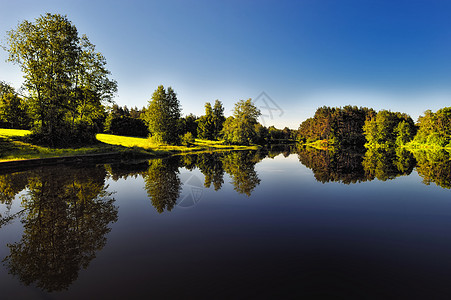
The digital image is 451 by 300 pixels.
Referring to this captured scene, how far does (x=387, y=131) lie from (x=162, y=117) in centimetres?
7800

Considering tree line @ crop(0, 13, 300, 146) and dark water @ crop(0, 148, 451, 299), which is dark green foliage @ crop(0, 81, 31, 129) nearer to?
tree line @ crop(0, 13, 300, 146)

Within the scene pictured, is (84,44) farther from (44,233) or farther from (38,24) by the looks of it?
(44,233)

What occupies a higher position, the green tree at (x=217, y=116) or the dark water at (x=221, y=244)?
the green tree at (x=217, y=116)

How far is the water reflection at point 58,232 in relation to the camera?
445cm

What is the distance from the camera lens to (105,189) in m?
11.7

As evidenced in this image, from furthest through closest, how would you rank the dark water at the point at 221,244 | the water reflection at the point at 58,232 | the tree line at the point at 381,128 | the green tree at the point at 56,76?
the tree line at the point at 381,128 < the green tree at the point at 56,76 < the water reflection at the point at 58,232 < the dark water at the point at 221,244

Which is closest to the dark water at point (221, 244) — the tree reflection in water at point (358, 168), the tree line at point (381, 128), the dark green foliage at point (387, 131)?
the tree reflection in water at point (358, 168)

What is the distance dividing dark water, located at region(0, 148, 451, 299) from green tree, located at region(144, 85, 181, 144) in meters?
32.3

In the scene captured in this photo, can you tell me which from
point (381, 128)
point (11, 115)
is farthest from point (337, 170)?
point (11, 115)

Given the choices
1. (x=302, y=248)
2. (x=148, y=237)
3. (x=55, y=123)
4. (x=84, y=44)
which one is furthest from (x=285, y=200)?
(x=84, y=44)

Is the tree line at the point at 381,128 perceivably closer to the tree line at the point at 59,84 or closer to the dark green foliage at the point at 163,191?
the dark green foliage at the point at 163,191

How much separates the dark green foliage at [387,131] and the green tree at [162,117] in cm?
6958

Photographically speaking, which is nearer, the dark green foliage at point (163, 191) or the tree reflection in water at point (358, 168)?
the dark green foliage at point (163, 191)

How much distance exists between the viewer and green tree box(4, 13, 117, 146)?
24484mm
